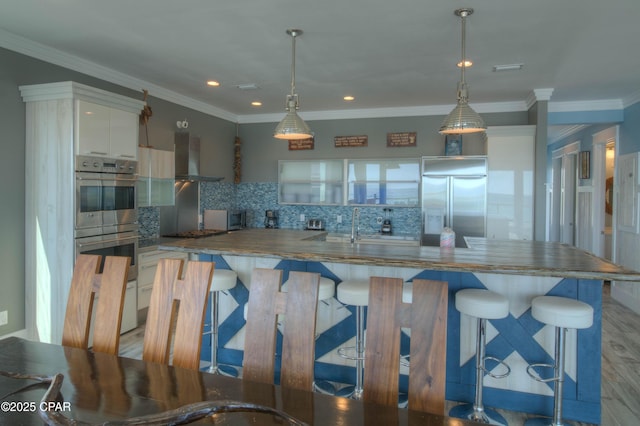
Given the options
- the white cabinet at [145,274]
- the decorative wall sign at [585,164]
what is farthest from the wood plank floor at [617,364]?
the decorative wall sign at [585,164]

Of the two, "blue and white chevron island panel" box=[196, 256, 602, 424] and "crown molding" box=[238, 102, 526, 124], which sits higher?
"crown molding" box=[238, 102, 526, 124]

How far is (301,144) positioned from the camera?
670 centimetres

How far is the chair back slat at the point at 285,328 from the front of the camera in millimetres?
1364

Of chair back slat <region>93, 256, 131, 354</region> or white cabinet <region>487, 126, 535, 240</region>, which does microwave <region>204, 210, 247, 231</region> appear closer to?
white cabinet <region>487, 126, 535, 240</region>

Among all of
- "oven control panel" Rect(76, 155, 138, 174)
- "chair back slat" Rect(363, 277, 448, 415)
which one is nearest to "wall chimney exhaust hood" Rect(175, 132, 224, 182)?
"oven control panel" Rect(76, 155, 138, 174)

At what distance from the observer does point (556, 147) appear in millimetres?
9078

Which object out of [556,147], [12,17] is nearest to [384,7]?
[12,17]

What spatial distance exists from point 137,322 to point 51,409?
11.8ft

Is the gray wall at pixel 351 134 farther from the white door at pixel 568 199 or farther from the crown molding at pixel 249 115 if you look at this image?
the white door at pixel 568 199

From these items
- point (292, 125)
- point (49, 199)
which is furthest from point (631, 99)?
point (49, 199)

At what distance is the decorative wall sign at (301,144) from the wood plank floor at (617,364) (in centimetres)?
361

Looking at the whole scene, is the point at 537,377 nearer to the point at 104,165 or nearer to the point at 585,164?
the point at 104,165

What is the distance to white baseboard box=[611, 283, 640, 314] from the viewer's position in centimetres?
530

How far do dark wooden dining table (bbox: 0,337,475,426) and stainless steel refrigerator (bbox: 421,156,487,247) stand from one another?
463 cm
